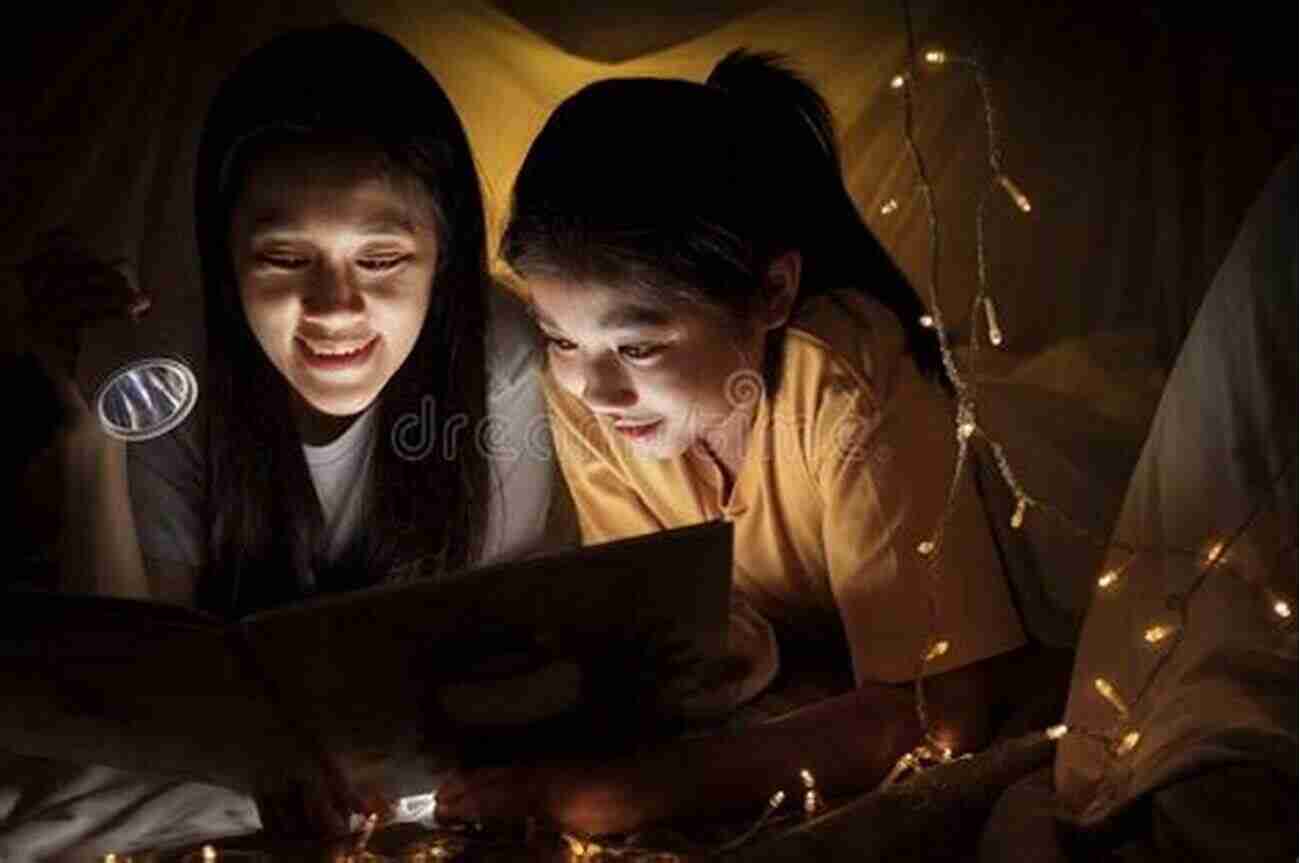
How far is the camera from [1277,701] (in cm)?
160

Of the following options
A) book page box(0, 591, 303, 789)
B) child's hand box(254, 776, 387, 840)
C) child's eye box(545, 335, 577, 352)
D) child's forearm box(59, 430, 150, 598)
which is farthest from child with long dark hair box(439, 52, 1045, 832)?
child's forearm box(59, 430, 150, 598)

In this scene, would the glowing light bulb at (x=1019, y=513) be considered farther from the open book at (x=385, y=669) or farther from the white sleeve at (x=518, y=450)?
the white sleeve at (x=518, y=450)

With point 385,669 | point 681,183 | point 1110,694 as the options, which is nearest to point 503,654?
point 385,669

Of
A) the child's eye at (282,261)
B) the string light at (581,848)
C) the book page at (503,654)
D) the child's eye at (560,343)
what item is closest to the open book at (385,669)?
the book page at (503,654)

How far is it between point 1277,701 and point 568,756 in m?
0.65

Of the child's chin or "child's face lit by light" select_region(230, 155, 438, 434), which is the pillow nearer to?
the child's chin

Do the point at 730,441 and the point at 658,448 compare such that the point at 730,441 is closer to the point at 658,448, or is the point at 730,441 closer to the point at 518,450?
the point at 658,448

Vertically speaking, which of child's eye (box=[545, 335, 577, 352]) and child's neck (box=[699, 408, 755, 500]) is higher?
child's eye (box=[545, 335, 577, 352])

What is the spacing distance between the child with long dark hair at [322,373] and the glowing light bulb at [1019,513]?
437 mm

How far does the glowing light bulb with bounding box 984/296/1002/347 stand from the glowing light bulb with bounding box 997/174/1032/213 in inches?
3.6

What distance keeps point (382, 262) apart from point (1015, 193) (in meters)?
0.59

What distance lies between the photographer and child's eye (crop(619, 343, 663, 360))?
5.76 ft

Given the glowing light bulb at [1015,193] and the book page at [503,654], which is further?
the glowing light bulb at [1015,193]

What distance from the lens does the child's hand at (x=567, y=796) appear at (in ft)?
5.72
